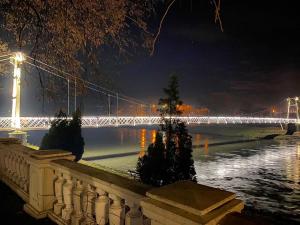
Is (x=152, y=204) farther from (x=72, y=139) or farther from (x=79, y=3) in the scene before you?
(x=72, y=139)

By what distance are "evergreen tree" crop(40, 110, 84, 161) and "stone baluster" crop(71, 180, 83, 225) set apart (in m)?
17.8

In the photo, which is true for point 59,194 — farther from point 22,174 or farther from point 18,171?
point 18,171

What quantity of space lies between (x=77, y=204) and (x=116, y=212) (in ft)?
3.09

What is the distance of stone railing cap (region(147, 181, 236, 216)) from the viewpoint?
2205 mm

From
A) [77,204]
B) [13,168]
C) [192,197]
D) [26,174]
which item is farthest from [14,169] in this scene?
[192,197]

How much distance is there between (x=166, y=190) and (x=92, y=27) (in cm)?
270

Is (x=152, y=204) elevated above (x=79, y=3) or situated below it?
below

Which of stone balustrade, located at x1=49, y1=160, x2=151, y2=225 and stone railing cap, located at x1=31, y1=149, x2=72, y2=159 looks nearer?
stone balustrade, located at x1=49, y1=160, x2=151, y2=225

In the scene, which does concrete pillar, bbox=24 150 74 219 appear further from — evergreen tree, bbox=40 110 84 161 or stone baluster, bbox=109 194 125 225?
evergreen tree, bbox=40 110 84 161

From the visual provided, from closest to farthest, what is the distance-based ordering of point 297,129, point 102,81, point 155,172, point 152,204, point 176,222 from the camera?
point 176,222, point 152,204, point 102,81, point 155,172, point 297,129

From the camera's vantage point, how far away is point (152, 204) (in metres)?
2.42

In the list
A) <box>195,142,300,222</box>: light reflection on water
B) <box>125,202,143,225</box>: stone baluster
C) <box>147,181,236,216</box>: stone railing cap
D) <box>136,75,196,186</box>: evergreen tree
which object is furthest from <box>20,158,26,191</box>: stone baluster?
<box>195,142,300,222</box>: light reflection on water

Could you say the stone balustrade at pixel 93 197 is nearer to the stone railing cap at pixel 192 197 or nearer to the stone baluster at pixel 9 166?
the stone railing cap at pixel 192 197

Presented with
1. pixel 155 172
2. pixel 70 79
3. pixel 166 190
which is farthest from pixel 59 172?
pixel 155 172
